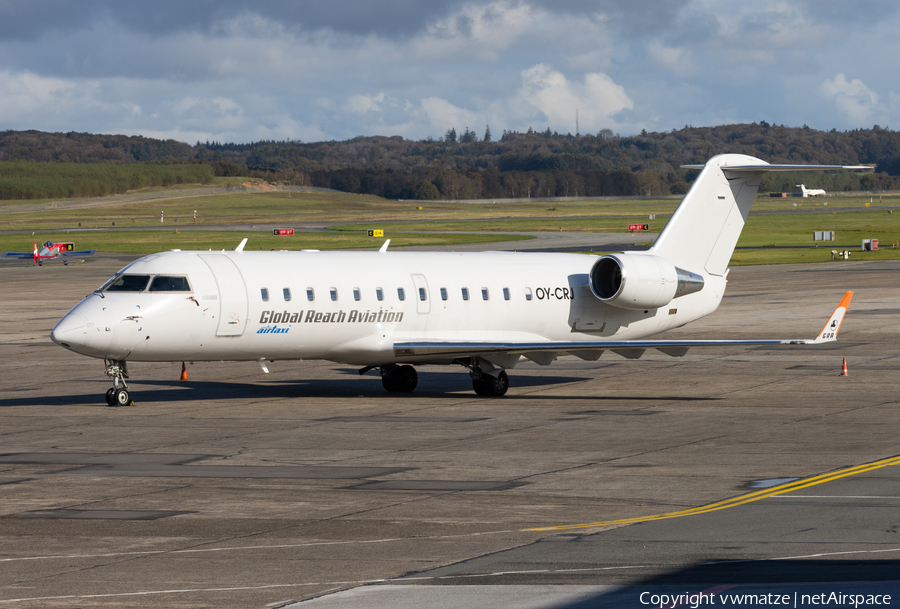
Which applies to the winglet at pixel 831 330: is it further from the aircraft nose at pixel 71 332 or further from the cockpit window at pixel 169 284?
the aircraft nose at pixel 71 332

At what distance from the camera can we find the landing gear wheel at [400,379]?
29.9 m

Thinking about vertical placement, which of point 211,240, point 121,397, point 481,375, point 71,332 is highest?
point 211,240

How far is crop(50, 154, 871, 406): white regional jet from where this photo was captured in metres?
25.9

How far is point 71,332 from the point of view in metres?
24.6

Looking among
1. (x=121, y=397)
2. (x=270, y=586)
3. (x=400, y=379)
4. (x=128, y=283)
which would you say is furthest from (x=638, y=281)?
(x=270, y=586)

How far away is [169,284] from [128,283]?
0.91 m

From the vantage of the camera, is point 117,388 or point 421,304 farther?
point 421,304

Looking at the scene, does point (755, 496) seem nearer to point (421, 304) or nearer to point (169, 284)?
point (421, 304)

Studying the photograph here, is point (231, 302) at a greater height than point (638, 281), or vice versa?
point (638, 281)

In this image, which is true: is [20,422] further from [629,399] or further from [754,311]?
[754,311]

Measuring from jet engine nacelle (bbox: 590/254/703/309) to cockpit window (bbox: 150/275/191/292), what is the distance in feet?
35.0

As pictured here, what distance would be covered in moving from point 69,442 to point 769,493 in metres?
13.0

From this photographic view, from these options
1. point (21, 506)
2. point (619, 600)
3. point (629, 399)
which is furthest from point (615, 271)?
point (619, 600)

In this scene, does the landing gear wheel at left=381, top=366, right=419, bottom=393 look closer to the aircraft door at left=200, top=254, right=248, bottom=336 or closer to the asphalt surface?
the asphalt surface
